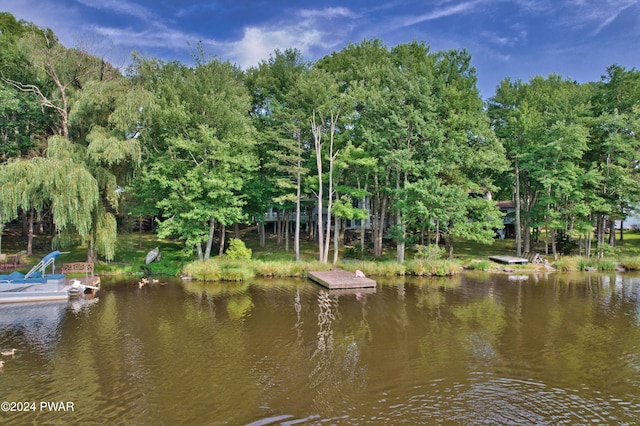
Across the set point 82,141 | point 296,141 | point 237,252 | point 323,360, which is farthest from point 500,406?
point 82,141

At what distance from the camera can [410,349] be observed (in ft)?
39.7

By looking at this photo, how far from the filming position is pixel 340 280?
71.3 ft

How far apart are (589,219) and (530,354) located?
84.6 ft

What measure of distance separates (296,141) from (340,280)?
463 inches

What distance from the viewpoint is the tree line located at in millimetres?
23531

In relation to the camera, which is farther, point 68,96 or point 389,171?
point 389,171

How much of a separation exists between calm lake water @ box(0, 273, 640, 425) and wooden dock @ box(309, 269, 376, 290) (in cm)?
200

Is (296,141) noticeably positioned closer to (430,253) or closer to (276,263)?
(276,263)

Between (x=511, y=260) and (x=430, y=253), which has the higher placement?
(x=430, y=253)

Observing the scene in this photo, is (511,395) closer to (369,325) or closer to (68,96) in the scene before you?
(369,325)

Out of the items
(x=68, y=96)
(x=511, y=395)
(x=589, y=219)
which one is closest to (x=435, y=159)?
(x=589, y=219)

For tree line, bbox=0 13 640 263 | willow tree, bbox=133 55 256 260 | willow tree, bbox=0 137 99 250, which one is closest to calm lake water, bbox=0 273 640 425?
willow tree, bbox=0 137 99 250

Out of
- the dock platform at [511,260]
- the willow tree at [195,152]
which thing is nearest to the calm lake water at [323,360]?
the willow tree at [195,152]

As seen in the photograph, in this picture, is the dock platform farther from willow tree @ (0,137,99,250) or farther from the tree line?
willow tree @ (0,137,99,250)
